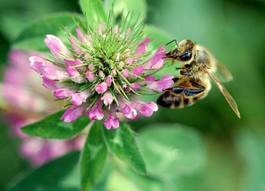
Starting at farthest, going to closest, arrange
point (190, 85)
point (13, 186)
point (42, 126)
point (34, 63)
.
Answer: point (13, 186), point (190, 85), point (42, 126), point (34, 63)

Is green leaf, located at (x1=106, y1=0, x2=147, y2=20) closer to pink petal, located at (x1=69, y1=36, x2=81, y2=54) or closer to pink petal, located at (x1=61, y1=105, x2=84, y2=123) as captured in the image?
pink petal, located at (x1=69, y1=36, x2=81, y2=54)

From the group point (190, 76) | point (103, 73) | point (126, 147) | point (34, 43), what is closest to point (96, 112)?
point (103, 73)

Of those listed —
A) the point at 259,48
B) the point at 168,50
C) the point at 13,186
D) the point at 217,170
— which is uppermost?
the point at 168,50

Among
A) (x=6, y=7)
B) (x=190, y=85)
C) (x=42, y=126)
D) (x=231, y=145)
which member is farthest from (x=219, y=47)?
(x=42, y=126)

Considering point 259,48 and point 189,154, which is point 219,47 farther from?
point 189,154

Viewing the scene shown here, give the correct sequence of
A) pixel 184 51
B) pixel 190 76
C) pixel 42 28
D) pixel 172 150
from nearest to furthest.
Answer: pixel 184 51 → pixel 190 76 → pixel 42 28 → pixel 172 150

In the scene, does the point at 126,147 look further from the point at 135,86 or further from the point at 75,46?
the point at 75,46
